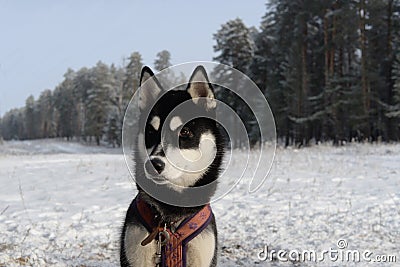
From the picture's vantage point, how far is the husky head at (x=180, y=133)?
424 cm

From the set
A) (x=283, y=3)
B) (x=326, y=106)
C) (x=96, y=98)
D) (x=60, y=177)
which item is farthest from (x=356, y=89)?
(x=96, y=98)

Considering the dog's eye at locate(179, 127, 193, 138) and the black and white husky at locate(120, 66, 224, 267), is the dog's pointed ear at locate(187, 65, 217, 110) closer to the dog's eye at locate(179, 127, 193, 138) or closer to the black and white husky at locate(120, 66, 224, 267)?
the black and white husky at locate(120, 66, 224, 267)

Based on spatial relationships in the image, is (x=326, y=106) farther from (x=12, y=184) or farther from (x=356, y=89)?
(x=12, y=184)

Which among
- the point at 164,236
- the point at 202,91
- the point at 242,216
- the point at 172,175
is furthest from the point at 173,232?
the point at 242,216

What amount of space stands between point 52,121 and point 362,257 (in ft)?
439

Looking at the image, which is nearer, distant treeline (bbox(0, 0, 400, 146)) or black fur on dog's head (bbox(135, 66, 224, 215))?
black fur on dog's head (bbox(135, 66, 224, 215))

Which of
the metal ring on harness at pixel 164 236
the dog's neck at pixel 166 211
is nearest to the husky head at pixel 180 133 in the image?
the dog's neck at pixel 166 211

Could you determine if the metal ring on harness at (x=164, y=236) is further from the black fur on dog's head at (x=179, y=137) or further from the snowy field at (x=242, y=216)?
the snowy field at (x=242, y=216)

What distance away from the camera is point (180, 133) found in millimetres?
4480

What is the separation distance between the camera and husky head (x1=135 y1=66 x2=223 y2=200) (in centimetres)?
424
